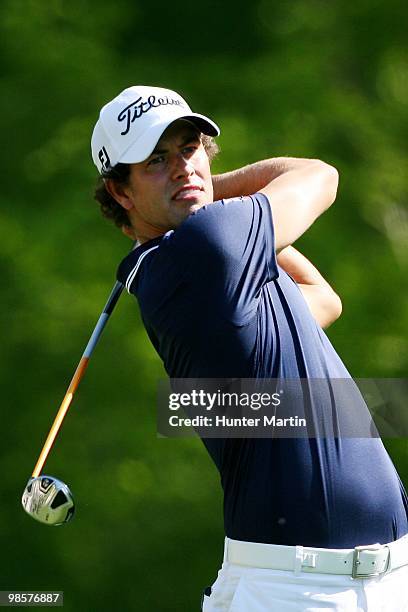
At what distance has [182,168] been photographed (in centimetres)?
276

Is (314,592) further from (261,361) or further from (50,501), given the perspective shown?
(50,501)

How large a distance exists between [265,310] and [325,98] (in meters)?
3.17

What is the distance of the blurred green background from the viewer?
5.56 metres

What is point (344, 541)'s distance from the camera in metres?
2.49

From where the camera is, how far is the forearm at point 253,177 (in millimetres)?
2883

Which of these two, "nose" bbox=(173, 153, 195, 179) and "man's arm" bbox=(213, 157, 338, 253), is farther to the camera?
"nose" bbox=(173, 153, 195, 179)

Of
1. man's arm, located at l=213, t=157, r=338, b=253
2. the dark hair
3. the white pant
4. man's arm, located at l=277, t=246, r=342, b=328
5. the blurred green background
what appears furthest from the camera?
the blurred green background

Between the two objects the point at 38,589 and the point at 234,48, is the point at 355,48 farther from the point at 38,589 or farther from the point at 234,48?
the point at 38,589

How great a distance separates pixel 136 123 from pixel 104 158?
17 centimetres

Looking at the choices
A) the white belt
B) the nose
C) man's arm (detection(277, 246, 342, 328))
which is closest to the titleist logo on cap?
the nose

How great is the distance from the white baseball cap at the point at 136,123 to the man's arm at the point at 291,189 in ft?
0.58

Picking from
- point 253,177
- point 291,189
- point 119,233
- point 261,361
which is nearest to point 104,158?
point 253,177

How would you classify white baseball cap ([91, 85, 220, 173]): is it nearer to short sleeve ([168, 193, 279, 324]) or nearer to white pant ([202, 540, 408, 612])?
short sleeve ([168, 193, 279, 324])

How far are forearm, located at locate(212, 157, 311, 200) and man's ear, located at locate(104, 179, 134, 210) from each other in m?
0.28
